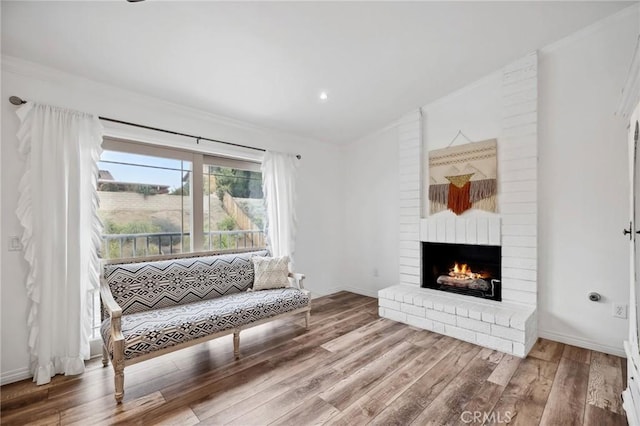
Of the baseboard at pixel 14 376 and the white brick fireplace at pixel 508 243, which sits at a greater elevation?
the white brick fireplace at pixel 508 243

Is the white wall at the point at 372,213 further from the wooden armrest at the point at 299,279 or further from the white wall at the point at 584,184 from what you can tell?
the white wall at the point at 584,184

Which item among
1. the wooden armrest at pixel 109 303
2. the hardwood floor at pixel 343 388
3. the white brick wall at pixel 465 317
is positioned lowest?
the hardwood floor at pixel 343 388

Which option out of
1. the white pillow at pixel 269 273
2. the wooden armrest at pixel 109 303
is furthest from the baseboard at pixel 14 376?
the white pillow at pixel 269 273

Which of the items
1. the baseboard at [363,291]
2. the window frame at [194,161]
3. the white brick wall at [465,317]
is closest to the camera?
the white brick wall at [465,317]

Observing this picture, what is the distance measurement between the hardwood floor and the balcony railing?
3.31 ft

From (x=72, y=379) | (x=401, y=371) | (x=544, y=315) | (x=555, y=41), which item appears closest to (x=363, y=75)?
(x=555, y=41)

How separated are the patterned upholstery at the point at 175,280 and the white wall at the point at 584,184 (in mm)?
3201

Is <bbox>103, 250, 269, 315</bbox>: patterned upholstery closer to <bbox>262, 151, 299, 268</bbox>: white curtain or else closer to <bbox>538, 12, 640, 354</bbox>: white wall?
<bbox>262, 151, 299, 268</bbox>: white curtain

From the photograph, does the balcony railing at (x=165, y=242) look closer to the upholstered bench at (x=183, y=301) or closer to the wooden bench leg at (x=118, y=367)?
the upholstered bench at (x=183, y=301)

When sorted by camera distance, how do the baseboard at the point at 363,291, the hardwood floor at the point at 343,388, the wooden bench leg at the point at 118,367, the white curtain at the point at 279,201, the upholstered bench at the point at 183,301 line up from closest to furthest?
1. the hardwood floor at the point at 343,388
2. the wooden bench leg at the point at 118,367
3. the upholstered bench at the point at 183,301
4. the white curtain at the point at 279,201
5. the baseboard at the point at 363,291

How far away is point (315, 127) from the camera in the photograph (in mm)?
3994

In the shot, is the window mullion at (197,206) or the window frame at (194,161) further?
the window mullion at (197,206)

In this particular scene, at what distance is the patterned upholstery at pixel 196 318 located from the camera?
207cm

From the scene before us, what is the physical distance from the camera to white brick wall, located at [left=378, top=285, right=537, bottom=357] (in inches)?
102
